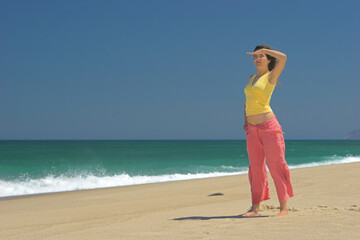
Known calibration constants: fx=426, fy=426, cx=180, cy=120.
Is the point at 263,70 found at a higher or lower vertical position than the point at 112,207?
higher

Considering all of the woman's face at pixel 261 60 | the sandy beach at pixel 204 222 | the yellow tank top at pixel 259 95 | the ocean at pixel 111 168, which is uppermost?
the woman's face at pixel 261 60

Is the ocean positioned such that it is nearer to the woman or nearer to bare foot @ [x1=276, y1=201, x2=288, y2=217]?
the woman

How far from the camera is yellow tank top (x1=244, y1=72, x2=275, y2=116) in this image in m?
5.24

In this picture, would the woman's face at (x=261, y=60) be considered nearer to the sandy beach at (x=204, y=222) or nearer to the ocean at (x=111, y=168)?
the sandy beach at (x=204, y=222)

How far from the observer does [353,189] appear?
812 cm

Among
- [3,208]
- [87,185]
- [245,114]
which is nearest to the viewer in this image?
[245,114]

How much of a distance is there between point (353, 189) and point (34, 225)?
5.76 m

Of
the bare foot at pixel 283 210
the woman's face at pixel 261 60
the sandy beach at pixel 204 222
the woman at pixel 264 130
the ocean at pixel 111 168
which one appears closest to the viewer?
the sandy beach at pixel 204 222

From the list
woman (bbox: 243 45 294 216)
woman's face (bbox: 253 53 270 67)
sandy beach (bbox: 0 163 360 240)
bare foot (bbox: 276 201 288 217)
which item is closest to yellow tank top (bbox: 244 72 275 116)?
woman (bbox: 243 45 294 216)

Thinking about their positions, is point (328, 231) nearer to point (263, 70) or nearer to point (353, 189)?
point (263, 70)

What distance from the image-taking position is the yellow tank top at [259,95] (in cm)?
524

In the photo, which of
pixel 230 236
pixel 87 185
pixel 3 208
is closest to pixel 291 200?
pixel 230 236

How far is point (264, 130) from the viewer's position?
17.2ft

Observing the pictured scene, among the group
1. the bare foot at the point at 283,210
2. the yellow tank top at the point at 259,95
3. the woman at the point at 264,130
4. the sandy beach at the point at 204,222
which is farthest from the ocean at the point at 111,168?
the bare foot at the point at 283,210
